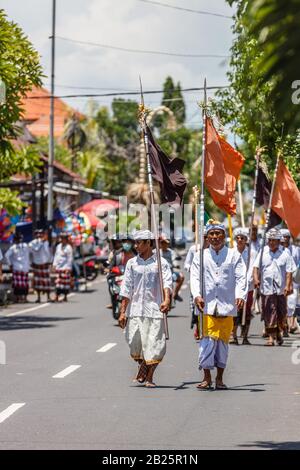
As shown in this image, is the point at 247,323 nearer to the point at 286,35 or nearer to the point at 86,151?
the point at 286,35

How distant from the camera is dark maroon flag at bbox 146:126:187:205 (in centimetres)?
1588

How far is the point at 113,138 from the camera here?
9306cm

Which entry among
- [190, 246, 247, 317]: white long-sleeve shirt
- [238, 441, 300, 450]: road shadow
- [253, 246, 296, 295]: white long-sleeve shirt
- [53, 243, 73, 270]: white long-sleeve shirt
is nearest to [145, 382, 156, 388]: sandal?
[190, 246, 247, 317]: white long-sleeve shirt

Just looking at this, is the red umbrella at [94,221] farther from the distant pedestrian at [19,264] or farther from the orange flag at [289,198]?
the orange flag at [289,198]

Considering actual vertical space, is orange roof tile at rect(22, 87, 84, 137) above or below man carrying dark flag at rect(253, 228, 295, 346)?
above

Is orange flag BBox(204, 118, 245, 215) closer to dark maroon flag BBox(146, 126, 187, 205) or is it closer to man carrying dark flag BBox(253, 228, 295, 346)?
dark maroon flag BBox(146, 126, 187, 205)

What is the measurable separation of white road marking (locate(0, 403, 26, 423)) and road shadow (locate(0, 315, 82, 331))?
1053cm

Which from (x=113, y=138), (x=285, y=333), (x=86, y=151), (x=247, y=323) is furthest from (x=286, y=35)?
(x=113, y=138)

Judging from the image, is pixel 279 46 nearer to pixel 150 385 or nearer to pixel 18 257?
pixel 150 385

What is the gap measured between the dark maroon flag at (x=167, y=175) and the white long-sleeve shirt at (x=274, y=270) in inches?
178

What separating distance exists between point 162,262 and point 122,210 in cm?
4728

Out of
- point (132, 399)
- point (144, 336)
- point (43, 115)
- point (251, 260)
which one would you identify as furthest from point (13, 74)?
point (43, 115)

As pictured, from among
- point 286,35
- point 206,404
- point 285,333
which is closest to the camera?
point 286,35

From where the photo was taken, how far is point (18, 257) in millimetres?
31547
